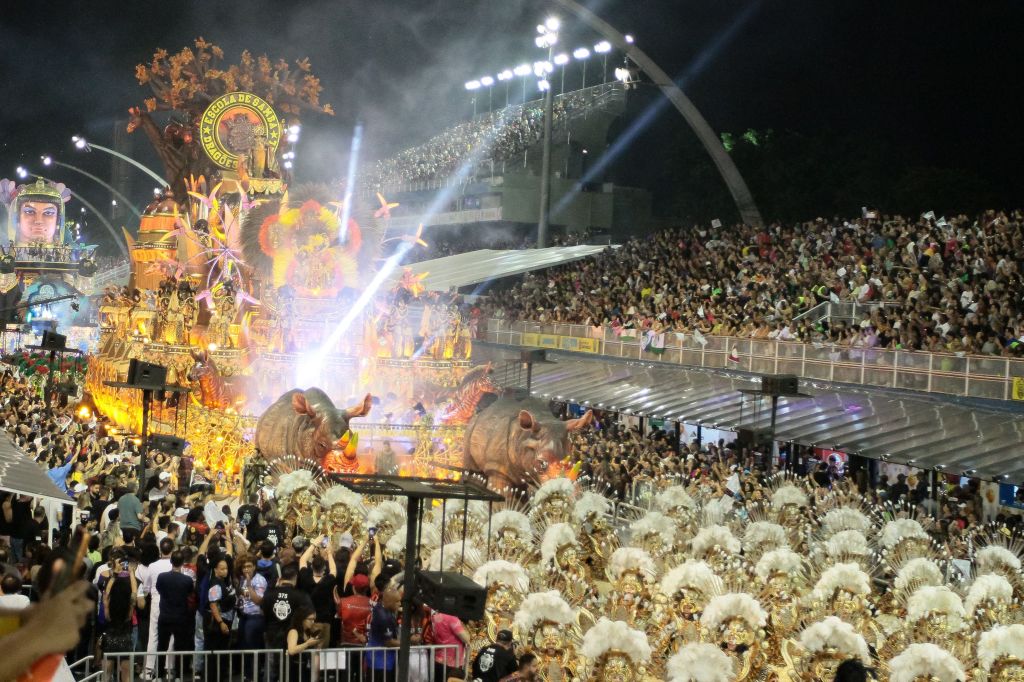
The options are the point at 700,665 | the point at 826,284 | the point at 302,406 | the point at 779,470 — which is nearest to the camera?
the point at 700,665

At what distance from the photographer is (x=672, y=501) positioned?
1499 cm

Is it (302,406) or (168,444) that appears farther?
(302,406)

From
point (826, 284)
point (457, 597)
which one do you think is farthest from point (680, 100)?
point (457, 597)

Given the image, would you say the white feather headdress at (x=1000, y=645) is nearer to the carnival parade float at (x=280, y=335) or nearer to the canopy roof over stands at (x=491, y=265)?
the carnival parade float at (x=280, y=335)

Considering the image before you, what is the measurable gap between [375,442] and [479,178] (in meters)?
32.6

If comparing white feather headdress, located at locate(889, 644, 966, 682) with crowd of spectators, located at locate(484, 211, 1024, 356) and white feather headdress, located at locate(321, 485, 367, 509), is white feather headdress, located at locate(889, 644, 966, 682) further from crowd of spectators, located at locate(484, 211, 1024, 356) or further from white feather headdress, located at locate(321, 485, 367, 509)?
crowd of spectators, located at locate(484, 211, 1024, 356)

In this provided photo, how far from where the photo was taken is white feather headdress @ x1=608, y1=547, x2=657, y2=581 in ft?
35.1

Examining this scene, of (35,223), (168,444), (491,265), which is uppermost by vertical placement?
(35,223)

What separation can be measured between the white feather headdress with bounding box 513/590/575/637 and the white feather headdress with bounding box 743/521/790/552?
4.15 metres

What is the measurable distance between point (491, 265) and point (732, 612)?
28278 mm

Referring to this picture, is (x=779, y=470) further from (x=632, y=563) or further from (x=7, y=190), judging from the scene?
(x=7, y=190)

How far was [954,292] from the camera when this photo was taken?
68.9 ft

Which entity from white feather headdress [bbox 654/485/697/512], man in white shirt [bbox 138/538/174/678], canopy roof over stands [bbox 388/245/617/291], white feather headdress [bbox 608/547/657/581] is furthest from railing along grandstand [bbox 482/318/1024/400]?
man in white shirt [bbox 138/538/174/678]

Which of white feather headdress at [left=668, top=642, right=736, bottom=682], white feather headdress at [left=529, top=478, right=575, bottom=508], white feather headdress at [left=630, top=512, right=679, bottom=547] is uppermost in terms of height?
white feather headdress at [left=529, top=478, right=575, bottom=508]
